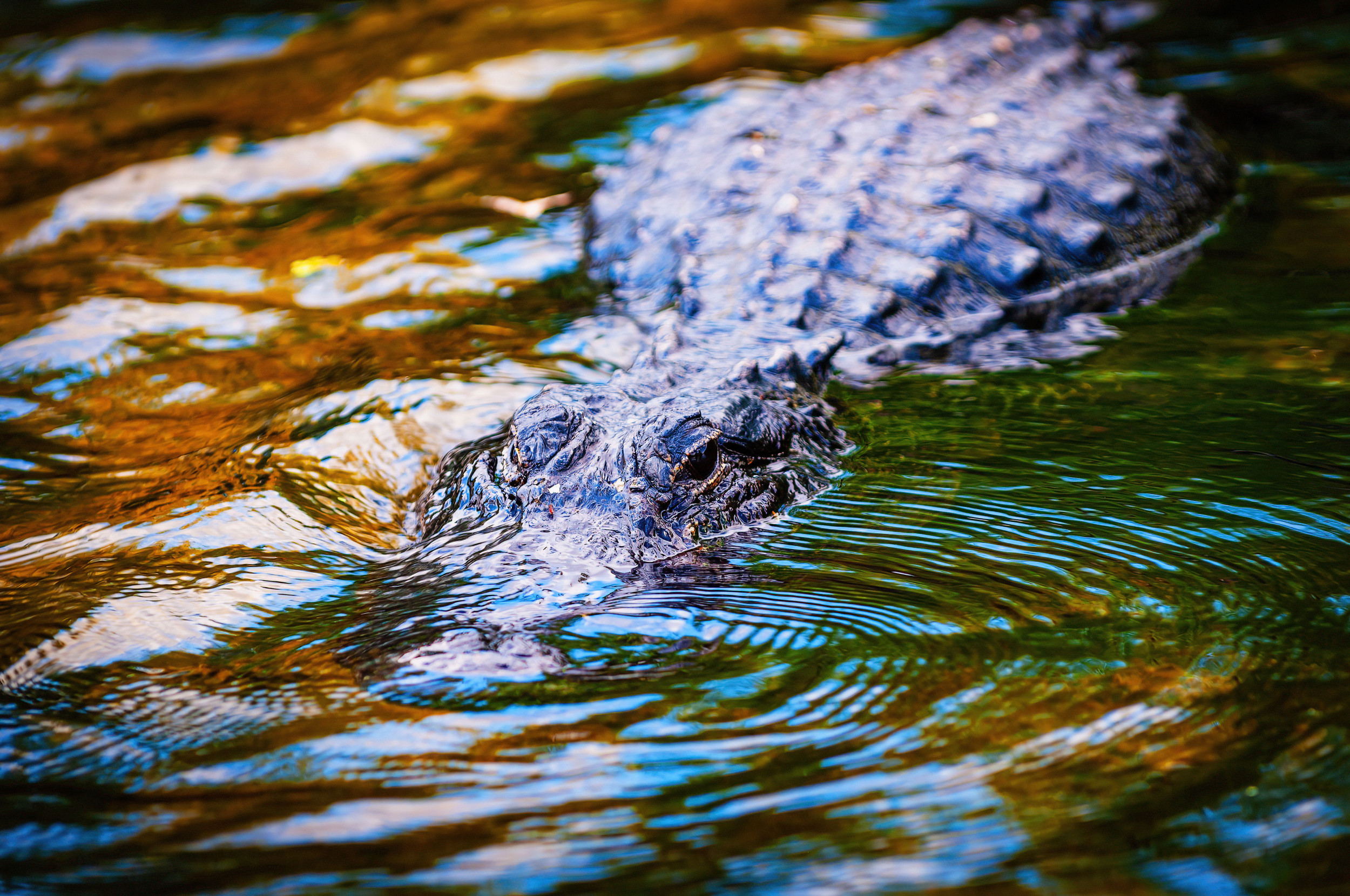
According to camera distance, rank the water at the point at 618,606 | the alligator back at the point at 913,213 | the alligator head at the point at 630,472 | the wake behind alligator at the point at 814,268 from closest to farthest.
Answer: the water at the point at 618,606 < the alligator head at the point at 630,472 < the wake behind alligator at the point at 814,268 < the alligator back at the point at 913,213

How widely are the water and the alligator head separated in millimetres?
126

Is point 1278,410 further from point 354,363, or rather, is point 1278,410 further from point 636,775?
point 354,363

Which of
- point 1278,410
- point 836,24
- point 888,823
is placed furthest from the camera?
point 836,24

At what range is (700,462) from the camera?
298cm

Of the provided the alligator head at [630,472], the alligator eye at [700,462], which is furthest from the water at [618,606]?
the alligator eye at [700,462]

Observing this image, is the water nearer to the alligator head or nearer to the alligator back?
the alligator head

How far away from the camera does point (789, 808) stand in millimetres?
1854

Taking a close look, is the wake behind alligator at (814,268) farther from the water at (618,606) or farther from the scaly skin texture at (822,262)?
the water at (618,606)

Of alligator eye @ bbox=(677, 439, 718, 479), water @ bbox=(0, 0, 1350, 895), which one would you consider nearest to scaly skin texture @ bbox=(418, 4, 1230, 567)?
alligator eye @ bbox=(677, 439, 718, 479)

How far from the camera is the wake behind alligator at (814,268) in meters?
2.92

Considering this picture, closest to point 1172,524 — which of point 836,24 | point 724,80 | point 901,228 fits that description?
point 901,228

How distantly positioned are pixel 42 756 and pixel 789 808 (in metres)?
1.34

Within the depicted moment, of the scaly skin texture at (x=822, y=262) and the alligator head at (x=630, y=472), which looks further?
the scaly skin texture at (x=822, y=262)

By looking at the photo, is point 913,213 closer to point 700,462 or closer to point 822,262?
point 822,262
